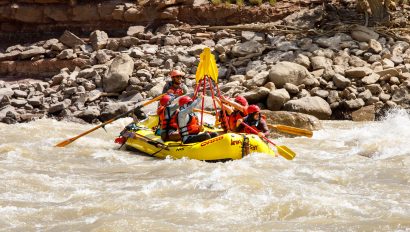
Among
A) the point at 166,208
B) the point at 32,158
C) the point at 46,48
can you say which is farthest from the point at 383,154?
the point at 46,48

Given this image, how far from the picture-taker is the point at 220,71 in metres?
15.2

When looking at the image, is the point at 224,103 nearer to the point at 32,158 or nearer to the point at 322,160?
the point at 322,160

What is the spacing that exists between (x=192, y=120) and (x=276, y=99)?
410 centimetres

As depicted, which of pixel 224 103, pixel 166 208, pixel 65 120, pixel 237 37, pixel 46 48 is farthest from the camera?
pixel 46 48

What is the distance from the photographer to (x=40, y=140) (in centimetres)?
1095

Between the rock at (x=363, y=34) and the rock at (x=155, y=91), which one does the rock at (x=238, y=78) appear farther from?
the rock at (x=363, y=34)

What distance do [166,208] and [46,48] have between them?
501 inches

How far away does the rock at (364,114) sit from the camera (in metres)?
12.7

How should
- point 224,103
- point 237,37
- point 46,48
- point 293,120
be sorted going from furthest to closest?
1. point 46,48
2. point 237,37
3. point 293,120
4. point 224,103

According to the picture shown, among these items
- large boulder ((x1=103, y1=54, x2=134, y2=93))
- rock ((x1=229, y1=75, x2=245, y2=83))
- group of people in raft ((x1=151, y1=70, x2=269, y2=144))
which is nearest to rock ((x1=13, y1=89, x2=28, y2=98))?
large boulder ((x1=103, y1=54, x2=134, y2=93))

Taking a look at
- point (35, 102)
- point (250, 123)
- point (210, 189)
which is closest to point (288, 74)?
point (250, 123)

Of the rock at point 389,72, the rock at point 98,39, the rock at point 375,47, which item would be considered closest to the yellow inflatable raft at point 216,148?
the rock at point 389,72

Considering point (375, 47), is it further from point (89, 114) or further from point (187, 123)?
point (187, 123)

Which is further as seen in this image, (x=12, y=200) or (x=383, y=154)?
(x=383, y=154)
